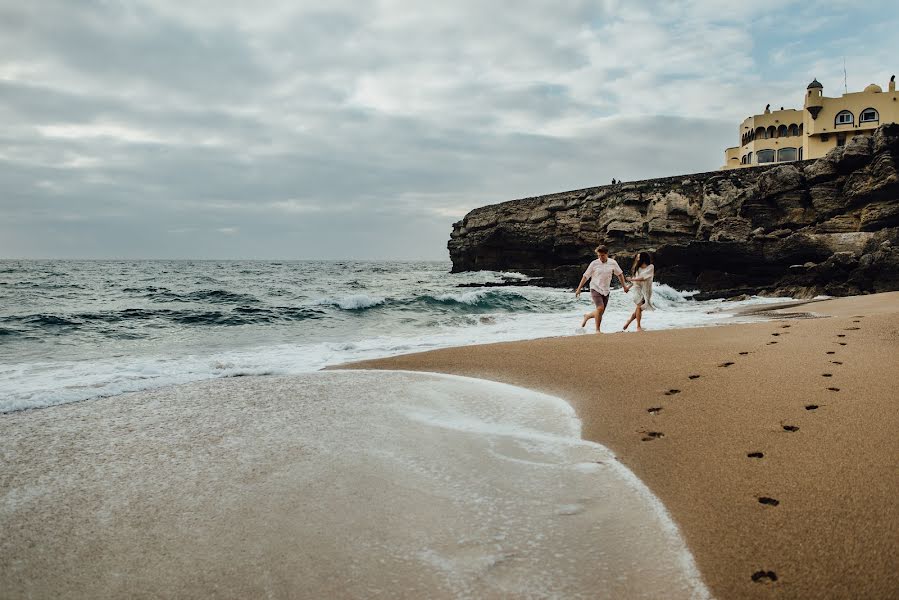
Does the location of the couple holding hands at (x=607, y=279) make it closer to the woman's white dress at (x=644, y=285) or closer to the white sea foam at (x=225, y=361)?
the woman's white dress at (x=644, y=285)

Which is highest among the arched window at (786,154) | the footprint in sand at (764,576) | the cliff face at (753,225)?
the arched window at (786,154)

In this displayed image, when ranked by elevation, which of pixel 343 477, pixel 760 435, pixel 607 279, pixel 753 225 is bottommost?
pixel 343 477

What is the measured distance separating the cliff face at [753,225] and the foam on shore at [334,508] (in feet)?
59.7

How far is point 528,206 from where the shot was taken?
40812mm

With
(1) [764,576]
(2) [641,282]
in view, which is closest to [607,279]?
(2) [641,282]

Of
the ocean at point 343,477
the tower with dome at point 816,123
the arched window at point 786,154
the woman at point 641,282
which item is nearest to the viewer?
the ocean at point 343,477

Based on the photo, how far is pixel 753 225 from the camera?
1030 inches

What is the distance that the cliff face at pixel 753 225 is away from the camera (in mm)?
20047

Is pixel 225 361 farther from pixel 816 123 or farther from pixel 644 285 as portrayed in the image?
pixel 816 123

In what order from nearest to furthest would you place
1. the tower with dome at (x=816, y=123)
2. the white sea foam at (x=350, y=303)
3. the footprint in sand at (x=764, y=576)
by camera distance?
the footprint in sand at (x=764, y=576)
the white sea foam at (x=350, y=303)
the tower with dome at (x=816, y=123)

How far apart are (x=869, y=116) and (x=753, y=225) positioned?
2167 centimetres

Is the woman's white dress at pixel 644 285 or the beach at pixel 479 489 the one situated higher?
the woman's white dress at pixel 644 285

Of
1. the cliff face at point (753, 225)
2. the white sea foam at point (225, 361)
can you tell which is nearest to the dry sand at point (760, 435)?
the white sea foam at point (225, 361)

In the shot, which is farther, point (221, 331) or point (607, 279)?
point (221, 331)
